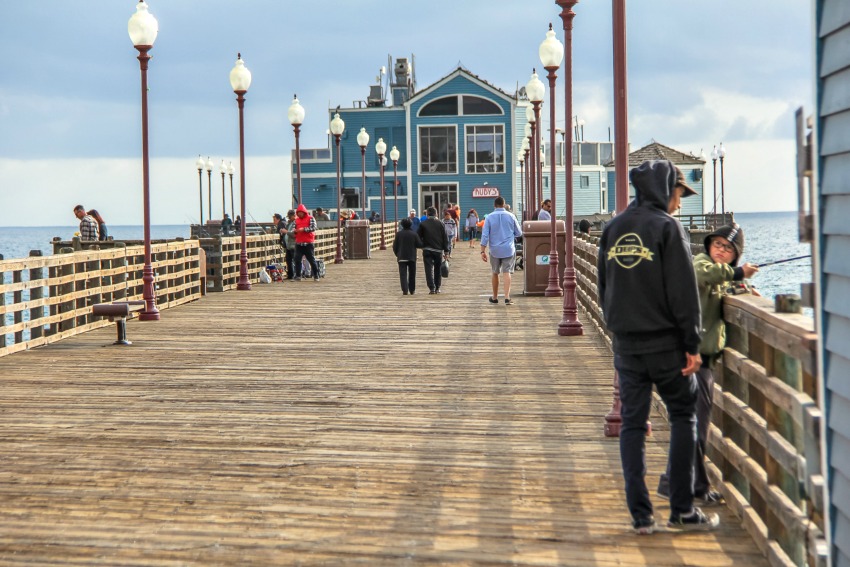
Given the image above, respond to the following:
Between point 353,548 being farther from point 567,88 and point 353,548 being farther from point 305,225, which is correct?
point 305,225

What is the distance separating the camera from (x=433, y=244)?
19.5m

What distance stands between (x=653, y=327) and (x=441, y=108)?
55290 mm

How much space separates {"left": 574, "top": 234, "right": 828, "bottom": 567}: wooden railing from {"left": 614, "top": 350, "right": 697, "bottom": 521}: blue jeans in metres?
0.28

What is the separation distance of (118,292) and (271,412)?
337 inches

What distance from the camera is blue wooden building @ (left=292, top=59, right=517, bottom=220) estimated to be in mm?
58969

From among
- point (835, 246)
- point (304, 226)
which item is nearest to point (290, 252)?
point (304, 226)

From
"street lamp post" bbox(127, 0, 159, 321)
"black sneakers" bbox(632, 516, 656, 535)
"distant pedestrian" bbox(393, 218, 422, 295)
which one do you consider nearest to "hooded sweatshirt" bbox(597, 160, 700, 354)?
"black sneakers" bbox(632, 516, 656, 535)

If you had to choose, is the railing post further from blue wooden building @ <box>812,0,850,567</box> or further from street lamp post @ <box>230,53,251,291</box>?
blue wooden building @ <box>812,0,850,567</box>

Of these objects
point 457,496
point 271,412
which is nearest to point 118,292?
point 271,412

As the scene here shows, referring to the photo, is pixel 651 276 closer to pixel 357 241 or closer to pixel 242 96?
pixel 242 96

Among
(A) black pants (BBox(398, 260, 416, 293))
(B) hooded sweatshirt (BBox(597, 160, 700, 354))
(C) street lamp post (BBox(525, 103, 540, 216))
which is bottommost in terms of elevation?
(A) black pants (BBox(398, 260, 416, 293))

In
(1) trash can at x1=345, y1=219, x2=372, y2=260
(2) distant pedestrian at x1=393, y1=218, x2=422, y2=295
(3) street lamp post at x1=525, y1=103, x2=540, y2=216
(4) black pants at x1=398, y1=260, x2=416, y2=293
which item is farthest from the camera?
(1) trash can at x1=345, y1=219, x2=372, y2=260

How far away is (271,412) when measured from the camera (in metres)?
8.39

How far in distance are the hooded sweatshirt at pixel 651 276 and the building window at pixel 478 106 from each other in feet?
179
